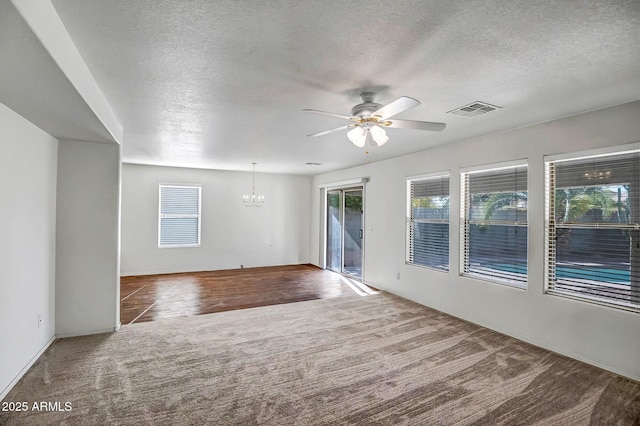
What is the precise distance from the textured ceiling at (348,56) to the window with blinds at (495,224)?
0.80 m

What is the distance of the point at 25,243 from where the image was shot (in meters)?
2.90

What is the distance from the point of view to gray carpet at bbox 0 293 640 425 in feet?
7.61

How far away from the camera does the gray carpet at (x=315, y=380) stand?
2.32 m

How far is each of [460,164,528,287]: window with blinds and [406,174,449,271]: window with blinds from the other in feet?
1.12

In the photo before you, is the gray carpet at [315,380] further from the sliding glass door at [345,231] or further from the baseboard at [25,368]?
the sliding glass door at [345,231]

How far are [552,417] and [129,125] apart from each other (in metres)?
5.01

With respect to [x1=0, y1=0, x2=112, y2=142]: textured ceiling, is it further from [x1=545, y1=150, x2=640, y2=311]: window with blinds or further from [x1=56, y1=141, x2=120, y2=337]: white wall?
[x1=545, y1=150, x2=640, y2=311]: window with blinds

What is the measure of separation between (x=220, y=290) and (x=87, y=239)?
2.68m

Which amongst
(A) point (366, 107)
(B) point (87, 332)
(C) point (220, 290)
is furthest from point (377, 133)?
(C) point (220, 290)

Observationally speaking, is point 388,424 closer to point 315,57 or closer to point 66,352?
point 315,57

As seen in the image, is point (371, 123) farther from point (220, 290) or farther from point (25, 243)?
point (220, 290)

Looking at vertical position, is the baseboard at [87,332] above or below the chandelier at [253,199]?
below

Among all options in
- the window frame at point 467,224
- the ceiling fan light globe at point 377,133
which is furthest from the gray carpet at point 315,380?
the ceiling fan light globe at point 377,133

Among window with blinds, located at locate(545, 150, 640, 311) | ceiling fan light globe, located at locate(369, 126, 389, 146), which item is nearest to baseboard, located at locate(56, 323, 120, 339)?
ceiling fan light globe, located at locate(369, 126, 389, 146)
